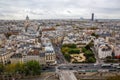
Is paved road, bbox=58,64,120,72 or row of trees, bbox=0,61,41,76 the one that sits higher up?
row of trees, bbox=0,61,41,76

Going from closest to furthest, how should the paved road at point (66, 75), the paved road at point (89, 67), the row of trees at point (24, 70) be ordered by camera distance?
the paved road at point (66, 75) < the row of trees at point (24, 70) < the paved road at point (89, 67)

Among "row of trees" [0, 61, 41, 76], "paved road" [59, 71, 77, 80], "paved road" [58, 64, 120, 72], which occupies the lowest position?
"paved road" [58, 64, 120, 72]

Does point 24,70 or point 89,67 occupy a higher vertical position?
point 24,70

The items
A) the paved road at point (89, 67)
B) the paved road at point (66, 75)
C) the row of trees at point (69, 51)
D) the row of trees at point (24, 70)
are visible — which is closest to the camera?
the paved road at point (66, 75)

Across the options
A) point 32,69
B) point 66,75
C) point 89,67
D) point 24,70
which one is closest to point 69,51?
point 89,67

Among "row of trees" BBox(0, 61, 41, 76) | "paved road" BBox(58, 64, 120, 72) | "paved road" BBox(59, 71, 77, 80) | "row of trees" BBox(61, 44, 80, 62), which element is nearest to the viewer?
"paved road" BBox(59, 71, 77, 80)

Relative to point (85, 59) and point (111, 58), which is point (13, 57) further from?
point (111, 58)

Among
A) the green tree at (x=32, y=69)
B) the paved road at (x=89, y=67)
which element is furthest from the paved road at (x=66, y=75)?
the paved road at (x=89, y=67)

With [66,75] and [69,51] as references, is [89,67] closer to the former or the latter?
[66,75]

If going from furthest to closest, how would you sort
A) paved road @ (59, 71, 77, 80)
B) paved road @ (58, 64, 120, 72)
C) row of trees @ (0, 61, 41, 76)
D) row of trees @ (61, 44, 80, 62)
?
row of trees @ (61, 44, 80, 62), paved road @ (58, 64, 120, 72), row of trees @ (0, 61, 41, 76), paved road @ (59, 71, 77, 80)

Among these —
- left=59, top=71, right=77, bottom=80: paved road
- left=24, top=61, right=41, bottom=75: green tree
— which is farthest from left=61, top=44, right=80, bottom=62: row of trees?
left=24, top=61, right=41, bottom=75: green tree

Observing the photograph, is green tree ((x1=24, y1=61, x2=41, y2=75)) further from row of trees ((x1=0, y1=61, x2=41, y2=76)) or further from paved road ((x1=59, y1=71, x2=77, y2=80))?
paved road ((x1=59, y1=71, x2=77, y2=80))

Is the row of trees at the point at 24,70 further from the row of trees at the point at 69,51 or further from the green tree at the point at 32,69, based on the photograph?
the row of trees at the point at 69,51
